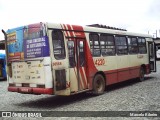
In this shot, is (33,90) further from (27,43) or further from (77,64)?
(77,64)

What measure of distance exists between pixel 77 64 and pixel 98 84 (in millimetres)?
1961

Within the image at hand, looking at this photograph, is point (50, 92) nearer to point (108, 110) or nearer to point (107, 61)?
point (108, 110)

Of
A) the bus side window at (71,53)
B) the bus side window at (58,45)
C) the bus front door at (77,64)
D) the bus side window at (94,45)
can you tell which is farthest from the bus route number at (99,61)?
the bus side window at (58,45)

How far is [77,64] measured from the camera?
11.4m

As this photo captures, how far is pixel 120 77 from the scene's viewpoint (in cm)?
1466

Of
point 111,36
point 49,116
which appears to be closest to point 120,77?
point 111,36

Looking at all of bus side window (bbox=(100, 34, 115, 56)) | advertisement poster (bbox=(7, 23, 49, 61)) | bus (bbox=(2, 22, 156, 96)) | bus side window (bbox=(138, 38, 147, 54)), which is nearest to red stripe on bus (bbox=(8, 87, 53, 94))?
bus (bbox=(2, 22, 156, 96))

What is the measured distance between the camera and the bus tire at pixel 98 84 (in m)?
12.5

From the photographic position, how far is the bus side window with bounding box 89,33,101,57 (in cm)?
1251

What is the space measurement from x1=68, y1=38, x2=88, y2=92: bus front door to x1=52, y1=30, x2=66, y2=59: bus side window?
424mm

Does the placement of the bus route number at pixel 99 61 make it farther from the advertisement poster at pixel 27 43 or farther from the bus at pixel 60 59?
the advertisement poster at pixel 27 43

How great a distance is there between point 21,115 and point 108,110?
2755 millimetres

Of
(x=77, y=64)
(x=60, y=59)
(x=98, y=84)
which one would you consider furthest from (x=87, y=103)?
(x=98, y=84)

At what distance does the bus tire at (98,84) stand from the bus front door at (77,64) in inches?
29.4
